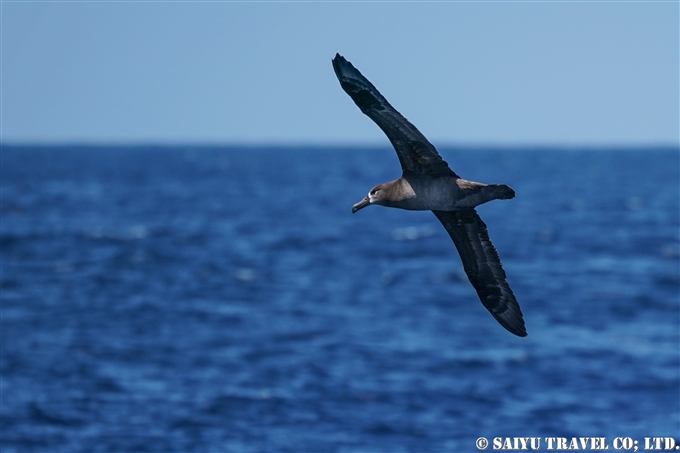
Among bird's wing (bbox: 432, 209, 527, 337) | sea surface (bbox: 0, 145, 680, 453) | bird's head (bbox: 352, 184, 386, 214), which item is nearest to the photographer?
bird's head (bbox: 352, 184, 386, 214)

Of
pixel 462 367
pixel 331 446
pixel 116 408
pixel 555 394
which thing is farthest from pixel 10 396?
pixel 555 394

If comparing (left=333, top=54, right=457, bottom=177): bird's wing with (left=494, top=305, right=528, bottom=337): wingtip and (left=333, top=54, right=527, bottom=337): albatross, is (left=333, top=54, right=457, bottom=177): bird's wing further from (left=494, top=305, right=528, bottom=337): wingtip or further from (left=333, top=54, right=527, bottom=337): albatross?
(left=494, top=305, right=528, bottom=337): wingtip

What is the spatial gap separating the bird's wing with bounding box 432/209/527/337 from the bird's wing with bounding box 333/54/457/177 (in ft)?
4.64

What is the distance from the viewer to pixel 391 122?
10227 mm

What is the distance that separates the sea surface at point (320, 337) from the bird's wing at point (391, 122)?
14.4 metres

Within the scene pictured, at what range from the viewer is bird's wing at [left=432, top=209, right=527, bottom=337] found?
11.8m

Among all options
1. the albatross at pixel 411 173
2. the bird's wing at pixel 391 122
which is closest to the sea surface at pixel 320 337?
the albatross at pixel 411 173

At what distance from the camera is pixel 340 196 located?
3482 inches

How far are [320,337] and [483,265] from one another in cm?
2161

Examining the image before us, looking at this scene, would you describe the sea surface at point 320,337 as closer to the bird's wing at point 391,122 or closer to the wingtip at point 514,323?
the wingtip at point 514,323

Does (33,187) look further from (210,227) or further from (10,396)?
(10,396)

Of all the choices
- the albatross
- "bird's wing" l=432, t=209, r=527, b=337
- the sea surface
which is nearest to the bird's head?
the albatross

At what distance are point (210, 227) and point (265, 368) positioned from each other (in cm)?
3389

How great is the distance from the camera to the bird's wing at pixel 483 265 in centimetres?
1182
